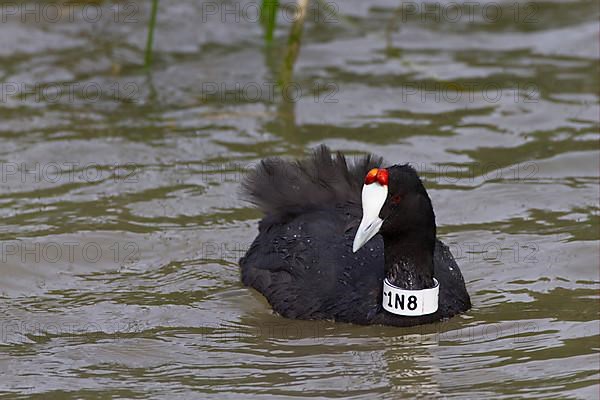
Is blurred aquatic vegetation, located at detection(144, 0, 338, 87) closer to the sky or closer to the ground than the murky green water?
closer to the sky

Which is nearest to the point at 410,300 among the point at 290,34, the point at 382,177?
the point at 382,177

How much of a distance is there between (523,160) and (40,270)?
3647 millimetres

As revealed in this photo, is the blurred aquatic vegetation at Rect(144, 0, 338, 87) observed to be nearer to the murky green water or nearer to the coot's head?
the murky green water

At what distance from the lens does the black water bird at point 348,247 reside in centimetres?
634

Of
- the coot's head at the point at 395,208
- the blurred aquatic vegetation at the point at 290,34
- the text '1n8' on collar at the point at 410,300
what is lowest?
the text '1n8' on collar at the point at 410,300

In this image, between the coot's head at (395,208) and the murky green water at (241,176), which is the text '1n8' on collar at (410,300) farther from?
the coot's head at (395,208)

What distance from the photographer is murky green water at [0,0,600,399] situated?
6176mm

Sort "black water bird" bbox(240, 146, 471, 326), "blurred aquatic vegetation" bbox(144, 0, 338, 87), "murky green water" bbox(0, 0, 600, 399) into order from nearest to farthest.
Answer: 1. "murky green water" bbox(0, 0, 600, 399)
2. "black water bird" bbox(240, 146, 471, 326)
3. "blurred aquatic vegetation" bbox(144, 0, 338, 87)

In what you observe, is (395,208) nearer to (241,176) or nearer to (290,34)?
(241,176)

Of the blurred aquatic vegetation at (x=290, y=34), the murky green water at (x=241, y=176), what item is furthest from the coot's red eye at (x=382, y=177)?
the blurred aquatic vegetation at (x=290, y=34)

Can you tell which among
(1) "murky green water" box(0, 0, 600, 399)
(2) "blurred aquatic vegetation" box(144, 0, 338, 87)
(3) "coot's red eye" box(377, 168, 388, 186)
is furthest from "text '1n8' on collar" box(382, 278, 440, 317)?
(2) "blurred aquatic vegetation" box(144, 0, 338, 87)

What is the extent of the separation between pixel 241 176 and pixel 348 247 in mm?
2166

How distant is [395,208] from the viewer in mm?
6309

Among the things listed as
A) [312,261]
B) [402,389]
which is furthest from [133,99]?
[402,389]
